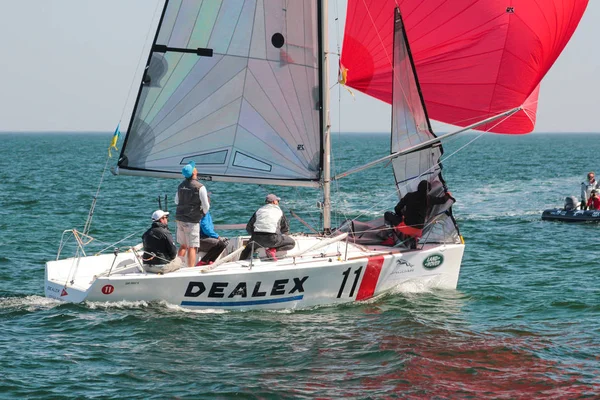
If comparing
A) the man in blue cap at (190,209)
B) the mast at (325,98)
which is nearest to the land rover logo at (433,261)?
the mast at (325,98)

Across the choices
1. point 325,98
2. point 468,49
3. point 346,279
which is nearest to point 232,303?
point 346,279

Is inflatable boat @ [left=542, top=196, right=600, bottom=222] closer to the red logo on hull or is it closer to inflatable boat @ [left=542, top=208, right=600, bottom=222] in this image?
inflatable boat @ [left=542, top=208, right=600, bottom=222]

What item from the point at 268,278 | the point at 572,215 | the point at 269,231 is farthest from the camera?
the point at 572,215

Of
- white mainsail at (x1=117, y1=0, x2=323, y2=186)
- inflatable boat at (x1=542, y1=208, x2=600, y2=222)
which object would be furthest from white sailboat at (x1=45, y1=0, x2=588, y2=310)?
inflatable boat at (x1=542, y1=208, x2=600, y2=222)

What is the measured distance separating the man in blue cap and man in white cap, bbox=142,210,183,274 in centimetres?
44

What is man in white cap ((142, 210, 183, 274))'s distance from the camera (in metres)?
12.9

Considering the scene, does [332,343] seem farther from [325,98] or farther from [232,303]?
[325,98]

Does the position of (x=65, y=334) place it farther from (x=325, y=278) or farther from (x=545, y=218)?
(x=545, y=218)

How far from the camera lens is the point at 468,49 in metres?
15.4

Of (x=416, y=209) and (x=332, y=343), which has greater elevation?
(x=416, y=209)

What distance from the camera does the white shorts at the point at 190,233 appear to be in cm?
1338

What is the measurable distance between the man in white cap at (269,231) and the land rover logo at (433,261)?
2300 millimetres

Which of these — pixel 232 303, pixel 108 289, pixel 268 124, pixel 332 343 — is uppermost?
pixel 268 124

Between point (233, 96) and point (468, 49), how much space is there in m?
4.47
